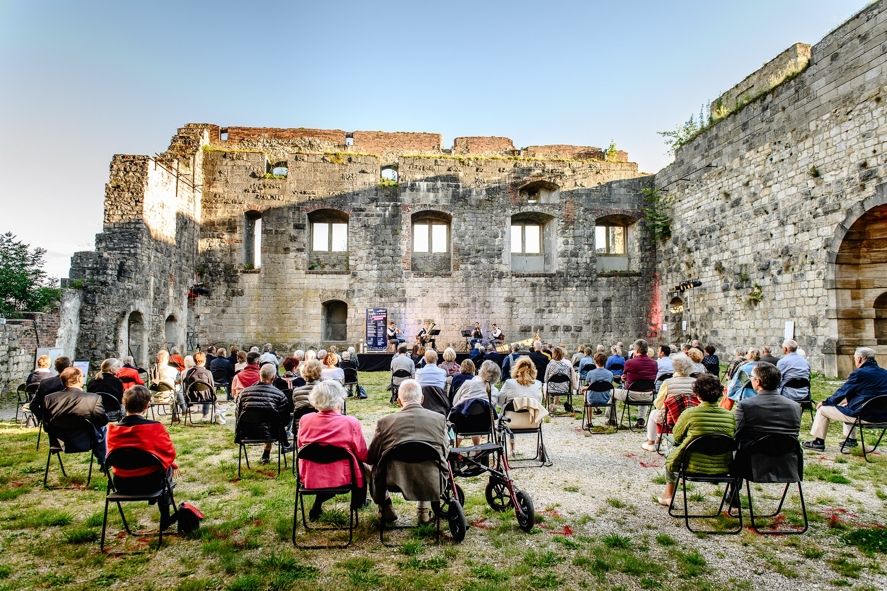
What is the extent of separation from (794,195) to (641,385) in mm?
8505

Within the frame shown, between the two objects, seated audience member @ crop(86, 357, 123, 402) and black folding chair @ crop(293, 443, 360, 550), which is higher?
seated audience member @ crop(86, 357, 123, 402)

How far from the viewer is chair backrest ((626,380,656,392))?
23.8ft

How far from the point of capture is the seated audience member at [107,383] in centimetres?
631

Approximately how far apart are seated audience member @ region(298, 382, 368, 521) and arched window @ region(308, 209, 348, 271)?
14.9 m

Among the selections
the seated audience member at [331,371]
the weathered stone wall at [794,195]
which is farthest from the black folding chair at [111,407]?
the weathered stone wall at [794,195]

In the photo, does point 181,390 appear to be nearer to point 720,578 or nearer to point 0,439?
point 0,439

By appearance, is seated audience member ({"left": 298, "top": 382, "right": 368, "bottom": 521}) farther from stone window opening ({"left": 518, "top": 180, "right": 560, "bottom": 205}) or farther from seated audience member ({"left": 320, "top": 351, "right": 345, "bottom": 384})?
stone window opening ({"left": 518, "top": 180, "right": 560, "bottom": 205})

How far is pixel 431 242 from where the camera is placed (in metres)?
19.2

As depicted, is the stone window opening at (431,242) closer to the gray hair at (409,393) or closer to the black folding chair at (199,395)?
the black folding chair at (199,395)

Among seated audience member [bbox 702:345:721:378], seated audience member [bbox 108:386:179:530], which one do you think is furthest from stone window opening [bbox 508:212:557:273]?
seated audience member [bbox 108:386:179:530]

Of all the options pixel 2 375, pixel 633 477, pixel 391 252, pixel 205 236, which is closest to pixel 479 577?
pixel 633 477

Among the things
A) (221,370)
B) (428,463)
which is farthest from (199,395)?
(428,463)

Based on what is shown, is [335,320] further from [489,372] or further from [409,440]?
[409,440]

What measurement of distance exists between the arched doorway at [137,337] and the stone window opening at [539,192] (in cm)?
1300
